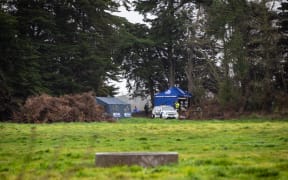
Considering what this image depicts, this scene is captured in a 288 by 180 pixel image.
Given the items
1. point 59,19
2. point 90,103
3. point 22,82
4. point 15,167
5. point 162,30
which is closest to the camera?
point 15,167

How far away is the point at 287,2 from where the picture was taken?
146ft

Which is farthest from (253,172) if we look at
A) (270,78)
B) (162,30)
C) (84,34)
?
(162,30)

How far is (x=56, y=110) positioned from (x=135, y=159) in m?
26.4

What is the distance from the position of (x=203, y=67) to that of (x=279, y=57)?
15958 millimetres

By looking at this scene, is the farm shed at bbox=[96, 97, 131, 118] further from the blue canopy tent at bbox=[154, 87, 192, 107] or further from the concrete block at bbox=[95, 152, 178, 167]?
the concrete block at bbox=[95, 152, 178, 167]

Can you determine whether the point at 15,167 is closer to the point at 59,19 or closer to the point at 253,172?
the point at 253,172

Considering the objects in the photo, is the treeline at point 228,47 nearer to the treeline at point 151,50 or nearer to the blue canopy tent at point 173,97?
the treeline at point 151,50

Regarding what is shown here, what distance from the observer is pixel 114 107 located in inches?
1955

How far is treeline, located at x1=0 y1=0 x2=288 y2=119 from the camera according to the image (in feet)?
140

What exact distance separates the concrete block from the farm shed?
39263 mm

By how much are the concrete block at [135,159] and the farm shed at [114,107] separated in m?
39.3

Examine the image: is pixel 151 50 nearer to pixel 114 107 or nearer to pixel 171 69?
pixel 171 69

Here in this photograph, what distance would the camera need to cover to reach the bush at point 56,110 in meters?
34.6

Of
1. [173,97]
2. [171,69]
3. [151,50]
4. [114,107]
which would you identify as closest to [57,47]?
[114,107]
